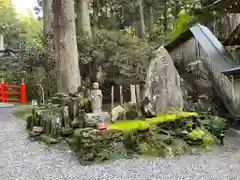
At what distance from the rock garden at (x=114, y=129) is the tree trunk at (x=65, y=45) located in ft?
6.45

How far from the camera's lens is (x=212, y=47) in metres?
12.1

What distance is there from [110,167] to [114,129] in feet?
3.21

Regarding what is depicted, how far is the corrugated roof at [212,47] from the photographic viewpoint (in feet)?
35.8

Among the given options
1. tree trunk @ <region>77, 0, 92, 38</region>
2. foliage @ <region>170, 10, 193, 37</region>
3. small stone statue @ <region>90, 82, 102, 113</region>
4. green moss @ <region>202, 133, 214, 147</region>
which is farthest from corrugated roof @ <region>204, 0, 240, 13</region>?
foliage @ <region>170, 10, 193, 37</region>

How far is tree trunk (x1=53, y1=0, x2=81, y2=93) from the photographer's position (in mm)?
10188

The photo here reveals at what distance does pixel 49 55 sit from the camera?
12.3 metres

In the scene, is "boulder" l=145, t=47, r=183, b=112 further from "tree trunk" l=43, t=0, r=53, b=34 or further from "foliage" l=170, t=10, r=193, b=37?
"foliage" l=170, t=10, r=193, b=37

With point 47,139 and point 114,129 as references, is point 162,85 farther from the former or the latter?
point 47,139

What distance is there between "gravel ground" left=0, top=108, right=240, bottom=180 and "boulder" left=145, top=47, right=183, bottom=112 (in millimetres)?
1629

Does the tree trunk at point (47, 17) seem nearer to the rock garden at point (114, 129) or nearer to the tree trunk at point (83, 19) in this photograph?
the tree trunk at point (83, 19)

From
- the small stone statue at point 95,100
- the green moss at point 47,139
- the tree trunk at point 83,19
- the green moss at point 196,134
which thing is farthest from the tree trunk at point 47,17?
the green moss at point 196,134

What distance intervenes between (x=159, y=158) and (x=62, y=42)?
219 inches

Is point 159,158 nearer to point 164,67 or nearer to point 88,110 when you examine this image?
point 88,110

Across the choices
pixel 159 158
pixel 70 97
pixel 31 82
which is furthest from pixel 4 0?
pixel 159 158
